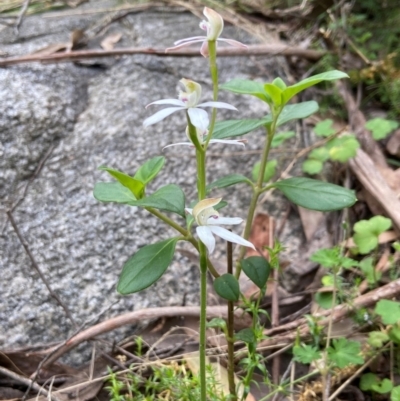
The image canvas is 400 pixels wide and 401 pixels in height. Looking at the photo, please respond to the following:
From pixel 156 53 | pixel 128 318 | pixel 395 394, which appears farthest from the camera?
pixel 156 53

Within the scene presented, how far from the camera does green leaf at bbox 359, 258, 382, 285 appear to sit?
115cm

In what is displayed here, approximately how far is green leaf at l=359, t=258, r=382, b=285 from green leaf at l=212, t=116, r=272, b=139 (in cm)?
54

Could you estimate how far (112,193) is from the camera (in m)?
0.75

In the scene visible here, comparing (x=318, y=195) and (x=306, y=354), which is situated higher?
(x=318, y=195)

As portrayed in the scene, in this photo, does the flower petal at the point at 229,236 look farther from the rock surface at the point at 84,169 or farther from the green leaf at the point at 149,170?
the rock surface at the point at 84,169

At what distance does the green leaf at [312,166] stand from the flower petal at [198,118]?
0.88 metres

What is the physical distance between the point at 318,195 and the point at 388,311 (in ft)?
1.24

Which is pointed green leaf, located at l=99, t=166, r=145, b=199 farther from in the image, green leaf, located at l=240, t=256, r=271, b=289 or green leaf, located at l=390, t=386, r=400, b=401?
green leaf, located at l=390, t=386, r=400, b=401

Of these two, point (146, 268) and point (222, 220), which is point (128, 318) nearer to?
point (146, 268)

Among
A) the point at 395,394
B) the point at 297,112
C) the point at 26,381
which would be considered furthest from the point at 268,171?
the point at 26,381

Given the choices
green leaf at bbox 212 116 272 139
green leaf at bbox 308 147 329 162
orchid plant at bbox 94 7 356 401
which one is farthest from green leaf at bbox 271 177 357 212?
green leaf at bbox 308 147 329 162

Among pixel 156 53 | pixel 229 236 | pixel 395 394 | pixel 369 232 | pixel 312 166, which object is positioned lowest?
pixel 395 394

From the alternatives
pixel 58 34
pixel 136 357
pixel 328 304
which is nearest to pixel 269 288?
pixel 328 304

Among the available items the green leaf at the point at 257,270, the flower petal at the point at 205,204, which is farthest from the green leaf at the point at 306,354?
the flower petal at the point at 205,204
